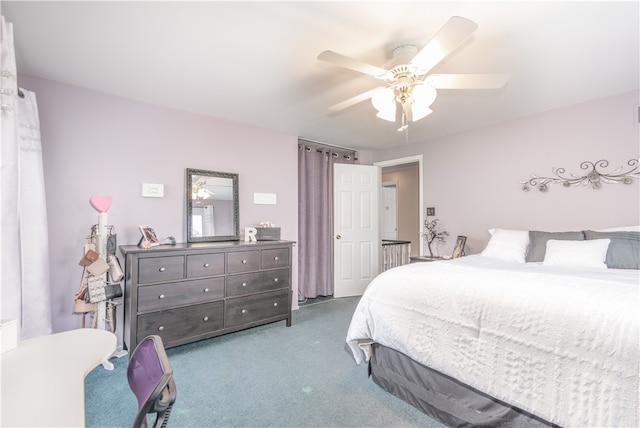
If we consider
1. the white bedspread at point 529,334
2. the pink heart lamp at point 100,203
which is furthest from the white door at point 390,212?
the pink heart lamp at point 100,203

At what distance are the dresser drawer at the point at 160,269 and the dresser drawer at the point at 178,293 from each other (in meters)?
0.06

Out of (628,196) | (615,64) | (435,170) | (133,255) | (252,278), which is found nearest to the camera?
(615,64)

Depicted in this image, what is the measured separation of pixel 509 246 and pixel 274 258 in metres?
2.29

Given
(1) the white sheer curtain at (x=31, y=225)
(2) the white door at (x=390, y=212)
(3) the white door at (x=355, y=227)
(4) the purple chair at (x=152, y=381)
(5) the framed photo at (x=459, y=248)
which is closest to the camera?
(4) the purple chair at (x=152, y=381)

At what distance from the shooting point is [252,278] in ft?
9.48

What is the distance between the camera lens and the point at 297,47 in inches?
74.7

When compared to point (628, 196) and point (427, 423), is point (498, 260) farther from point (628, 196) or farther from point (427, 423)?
point (427, 423)

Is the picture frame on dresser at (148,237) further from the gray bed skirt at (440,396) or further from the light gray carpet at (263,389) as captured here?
the gray bed skirt at (440,396)

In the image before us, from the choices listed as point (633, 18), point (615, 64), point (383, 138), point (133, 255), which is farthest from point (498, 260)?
point (133, 255)

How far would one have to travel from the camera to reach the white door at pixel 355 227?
4.32m

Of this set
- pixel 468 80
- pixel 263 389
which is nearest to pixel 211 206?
pixel 263 389

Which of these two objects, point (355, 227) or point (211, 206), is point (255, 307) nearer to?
point (211, 206)

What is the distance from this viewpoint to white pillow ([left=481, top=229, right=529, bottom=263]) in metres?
2.70

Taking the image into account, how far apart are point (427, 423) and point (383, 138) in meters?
3.30
